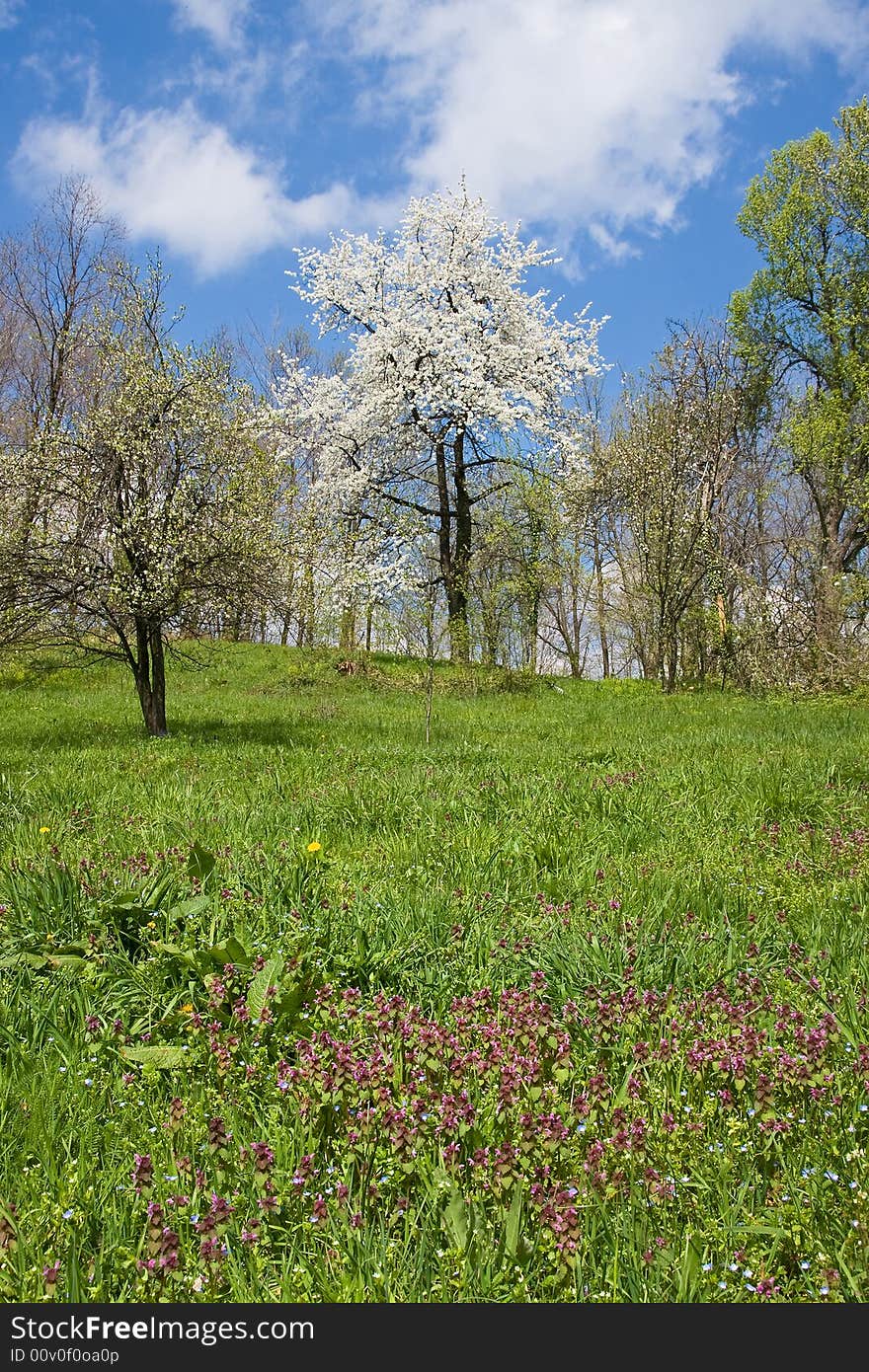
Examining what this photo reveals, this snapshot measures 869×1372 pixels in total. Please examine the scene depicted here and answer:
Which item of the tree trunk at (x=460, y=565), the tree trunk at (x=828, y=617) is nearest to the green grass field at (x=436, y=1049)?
the tree trunk at (x=828, y=617)

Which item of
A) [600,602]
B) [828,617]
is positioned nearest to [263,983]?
[828,617]

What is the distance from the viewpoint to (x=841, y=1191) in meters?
2.11

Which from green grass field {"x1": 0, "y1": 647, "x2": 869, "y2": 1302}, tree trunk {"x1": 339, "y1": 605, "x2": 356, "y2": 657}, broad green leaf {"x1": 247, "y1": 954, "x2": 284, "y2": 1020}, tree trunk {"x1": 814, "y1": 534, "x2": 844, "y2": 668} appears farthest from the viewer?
tree trunk {"x1": 339, "y1": 605, "x2": 356, "y2": 657}

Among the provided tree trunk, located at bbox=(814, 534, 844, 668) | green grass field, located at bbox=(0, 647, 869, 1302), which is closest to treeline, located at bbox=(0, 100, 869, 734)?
tree trunk, located at bbox=(814, 534, 844, 668)

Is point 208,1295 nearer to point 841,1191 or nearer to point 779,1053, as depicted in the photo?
point 841,1191

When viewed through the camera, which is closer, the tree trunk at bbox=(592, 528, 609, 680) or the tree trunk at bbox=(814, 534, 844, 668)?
the tree trunk at bbox=(814, 534, 844, 668)

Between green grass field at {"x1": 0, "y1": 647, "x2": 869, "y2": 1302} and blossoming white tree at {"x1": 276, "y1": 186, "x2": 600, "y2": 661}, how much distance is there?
17629 millimetres

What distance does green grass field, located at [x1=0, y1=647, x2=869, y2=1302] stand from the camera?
195 centimetres

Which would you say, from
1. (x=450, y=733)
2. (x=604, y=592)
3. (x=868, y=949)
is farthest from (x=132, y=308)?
(x=604, y=592)

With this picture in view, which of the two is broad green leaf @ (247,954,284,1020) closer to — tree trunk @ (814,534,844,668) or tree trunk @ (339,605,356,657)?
tree trunk @ (814,534,844,668)

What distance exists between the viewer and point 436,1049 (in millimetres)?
2637

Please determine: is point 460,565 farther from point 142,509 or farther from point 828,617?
point 142,509

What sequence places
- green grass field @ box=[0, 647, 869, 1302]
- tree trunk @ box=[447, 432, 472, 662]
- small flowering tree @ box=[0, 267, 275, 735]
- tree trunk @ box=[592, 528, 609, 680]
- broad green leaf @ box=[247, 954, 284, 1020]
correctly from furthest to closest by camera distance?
1. tree trunk @ box=[592, 528, 609, 680]
2. tree trunk @ box=[447, 432, 472, 662]
3. small flowering tree @ box=[0, 267, 275, 735]
4. broad green leaf @ box=[247, 954, 284, 1020]
5. green grass field @ box=[0, 647, 869, 1302]

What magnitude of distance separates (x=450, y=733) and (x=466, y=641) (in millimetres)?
8014
